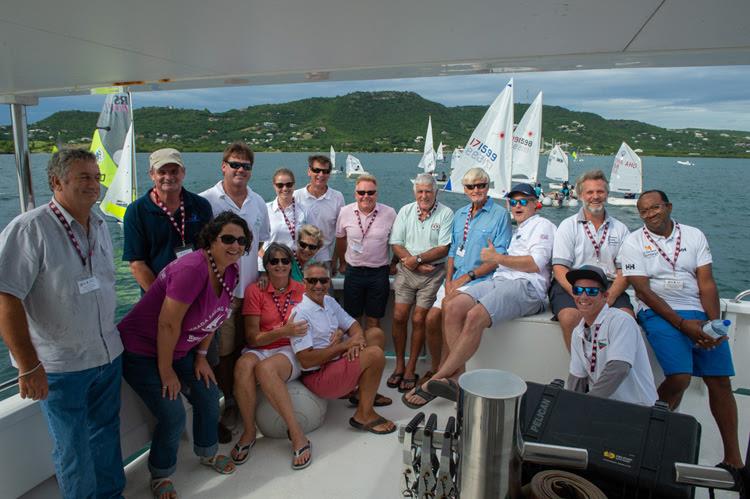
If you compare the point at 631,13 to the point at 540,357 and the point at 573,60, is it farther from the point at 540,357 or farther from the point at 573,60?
the point at 540,357

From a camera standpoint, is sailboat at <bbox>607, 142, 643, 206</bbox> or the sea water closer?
the sea water

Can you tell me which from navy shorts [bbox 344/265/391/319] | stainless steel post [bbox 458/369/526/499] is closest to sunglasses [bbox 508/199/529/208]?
navy shorts [bbox 344/265/391/319]

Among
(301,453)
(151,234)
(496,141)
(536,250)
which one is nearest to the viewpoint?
(151,234)

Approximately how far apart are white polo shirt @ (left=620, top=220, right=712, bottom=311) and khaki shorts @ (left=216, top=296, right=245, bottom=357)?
2187 millimetres

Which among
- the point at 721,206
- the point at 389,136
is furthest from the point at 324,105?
the point at 721,206

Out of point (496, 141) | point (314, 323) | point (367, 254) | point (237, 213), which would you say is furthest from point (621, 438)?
point (496, 141)

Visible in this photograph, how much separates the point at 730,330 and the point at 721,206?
44.0 meters

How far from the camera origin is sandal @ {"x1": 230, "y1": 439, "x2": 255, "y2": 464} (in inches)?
95.6

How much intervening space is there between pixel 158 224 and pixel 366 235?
1.47m

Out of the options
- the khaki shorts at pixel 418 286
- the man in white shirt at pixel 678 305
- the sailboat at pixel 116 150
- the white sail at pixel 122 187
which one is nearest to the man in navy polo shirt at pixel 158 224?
the khaki shorts at pixel 418 286

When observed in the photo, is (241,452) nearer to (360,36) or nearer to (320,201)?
(320,201)

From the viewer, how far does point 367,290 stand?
3465 millimetres

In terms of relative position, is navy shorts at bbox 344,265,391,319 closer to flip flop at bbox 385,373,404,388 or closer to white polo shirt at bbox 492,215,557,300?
flip flop at bbox 385,373,404,388

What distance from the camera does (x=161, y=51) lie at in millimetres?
1510
